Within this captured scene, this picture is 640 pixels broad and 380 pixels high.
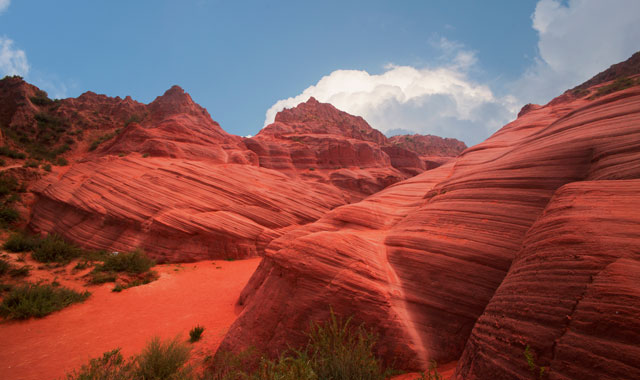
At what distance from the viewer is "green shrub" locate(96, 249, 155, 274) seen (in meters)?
10.2

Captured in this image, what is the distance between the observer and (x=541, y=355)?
2.45 m

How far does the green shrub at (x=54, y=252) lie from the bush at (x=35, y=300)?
11.4ft

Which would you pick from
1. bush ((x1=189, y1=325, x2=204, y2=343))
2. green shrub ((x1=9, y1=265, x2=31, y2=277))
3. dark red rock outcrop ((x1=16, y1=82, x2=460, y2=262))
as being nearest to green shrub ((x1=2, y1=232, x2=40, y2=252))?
dark red rock outcrop ((x1=16, y1=82, x2=460, y2=262))

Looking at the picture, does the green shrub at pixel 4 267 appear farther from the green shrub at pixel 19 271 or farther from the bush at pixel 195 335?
the bush at pixel 195 335

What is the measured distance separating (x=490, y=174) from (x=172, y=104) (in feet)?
118

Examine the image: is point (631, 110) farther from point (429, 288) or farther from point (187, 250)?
point (187, 250)

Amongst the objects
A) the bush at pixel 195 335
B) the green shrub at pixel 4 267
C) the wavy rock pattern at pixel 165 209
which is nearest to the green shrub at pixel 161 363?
the bush at pixel 195 335

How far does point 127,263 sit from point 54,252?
3.56 meters

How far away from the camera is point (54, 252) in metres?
10.8

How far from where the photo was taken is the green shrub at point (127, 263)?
10.2 meters

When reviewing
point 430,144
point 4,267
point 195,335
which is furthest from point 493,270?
point 430,144

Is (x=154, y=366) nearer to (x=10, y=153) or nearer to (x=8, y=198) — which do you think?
(x=8, y=198)

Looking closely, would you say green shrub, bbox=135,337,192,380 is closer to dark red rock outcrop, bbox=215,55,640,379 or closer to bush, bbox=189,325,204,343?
dark red rock outcrop, bbox=215,55,640,379

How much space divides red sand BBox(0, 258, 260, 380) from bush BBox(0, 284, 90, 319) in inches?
9.0
